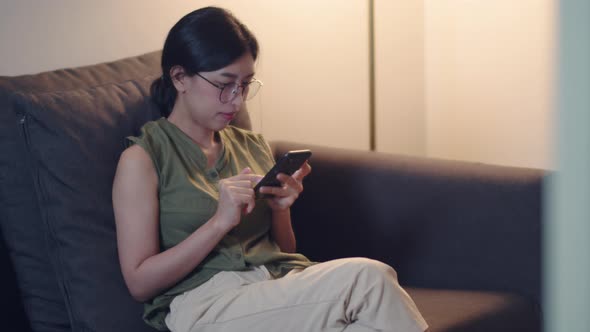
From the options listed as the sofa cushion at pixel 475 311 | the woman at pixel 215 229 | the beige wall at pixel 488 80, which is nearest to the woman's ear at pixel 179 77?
the woman at pixel 215 229

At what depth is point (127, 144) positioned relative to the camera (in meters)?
1.49

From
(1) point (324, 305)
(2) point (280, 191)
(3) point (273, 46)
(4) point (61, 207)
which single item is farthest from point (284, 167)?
(3) point (273, 46)

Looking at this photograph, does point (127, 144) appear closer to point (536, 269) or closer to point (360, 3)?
point (536, 269)

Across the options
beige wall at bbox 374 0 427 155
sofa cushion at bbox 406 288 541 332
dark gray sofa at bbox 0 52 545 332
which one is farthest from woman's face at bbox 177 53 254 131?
beige wall at bbox 374 0 427 155

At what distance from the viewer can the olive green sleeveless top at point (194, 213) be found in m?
1.40

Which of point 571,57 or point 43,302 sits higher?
point 571,57

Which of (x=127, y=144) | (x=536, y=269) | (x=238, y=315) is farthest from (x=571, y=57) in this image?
(x=536, y=269)

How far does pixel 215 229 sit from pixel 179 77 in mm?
332

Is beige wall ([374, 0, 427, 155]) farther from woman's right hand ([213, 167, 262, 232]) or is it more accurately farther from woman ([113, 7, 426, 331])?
woman's right hand ([213, 167, 262, 232])

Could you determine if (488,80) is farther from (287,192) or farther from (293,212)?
(287,192)

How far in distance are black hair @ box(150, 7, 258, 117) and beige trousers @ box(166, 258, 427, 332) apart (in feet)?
1.40

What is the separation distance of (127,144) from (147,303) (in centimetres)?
30

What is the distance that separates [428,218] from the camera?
172 centimetres

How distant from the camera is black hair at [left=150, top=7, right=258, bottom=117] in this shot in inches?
56.7
